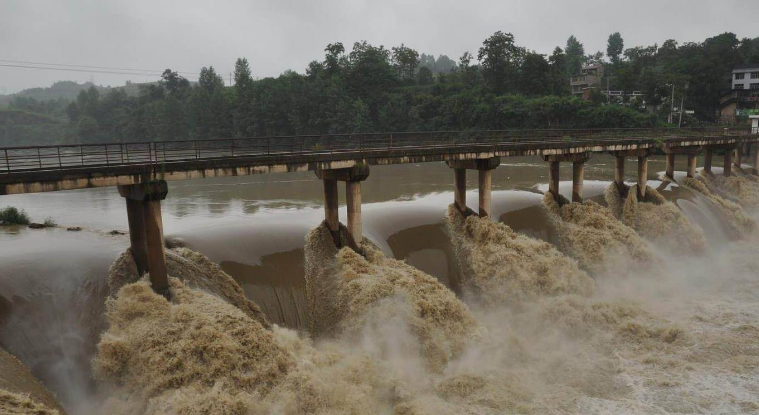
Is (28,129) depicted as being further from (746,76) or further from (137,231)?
(746,76)

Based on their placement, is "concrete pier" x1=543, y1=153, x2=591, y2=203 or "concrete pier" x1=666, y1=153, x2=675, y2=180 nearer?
"concrete pier" x1=543, y1=153, x2=591, y2=203

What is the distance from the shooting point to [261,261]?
18.8 meters

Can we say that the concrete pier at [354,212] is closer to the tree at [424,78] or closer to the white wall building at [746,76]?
the white wall building at [746,76]

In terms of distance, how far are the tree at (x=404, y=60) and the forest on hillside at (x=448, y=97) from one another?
25cm

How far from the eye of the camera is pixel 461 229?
24.8 metres

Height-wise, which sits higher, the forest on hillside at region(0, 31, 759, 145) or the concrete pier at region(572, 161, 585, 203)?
the forest on hillside at region(0, 31, 759, 145)

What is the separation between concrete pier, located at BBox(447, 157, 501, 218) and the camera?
25.7 m

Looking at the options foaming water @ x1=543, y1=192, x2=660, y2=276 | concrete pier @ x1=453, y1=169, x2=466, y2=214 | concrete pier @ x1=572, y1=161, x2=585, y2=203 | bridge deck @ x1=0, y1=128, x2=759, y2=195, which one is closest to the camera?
bridge deck @ x1=0, y1=128, x2=759, y2=195

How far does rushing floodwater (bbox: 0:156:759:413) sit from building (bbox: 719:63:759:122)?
62.2m

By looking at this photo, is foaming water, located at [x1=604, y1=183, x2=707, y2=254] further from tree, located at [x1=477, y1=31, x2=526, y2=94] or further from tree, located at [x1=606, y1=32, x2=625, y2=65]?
tree, located at [x1=606, y1=32, x2=625, y2=65]

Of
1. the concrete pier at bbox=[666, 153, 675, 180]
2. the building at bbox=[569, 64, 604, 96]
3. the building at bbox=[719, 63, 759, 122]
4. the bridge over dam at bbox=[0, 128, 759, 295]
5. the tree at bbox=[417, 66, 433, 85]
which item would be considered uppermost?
the tree at bbox=[417, 66, 433, 85]

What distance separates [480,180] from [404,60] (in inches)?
4176

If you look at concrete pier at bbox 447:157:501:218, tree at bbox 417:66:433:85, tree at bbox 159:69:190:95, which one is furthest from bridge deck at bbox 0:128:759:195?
tree at bbox 159:69:190:95

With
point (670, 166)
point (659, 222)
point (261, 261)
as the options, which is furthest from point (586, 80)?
point (261, 261)
